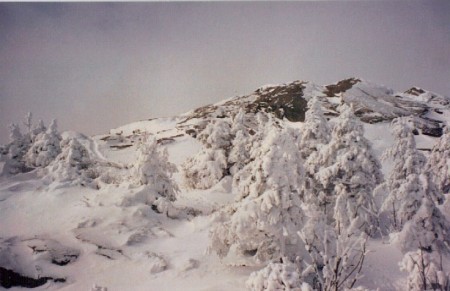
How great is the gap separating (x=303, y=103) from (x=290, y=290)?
67.5 m

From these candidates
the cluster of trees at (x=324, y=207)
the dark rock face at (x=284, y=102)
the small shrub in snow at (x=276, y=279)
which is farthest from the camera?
the dark rock face at (x=284, y=102)

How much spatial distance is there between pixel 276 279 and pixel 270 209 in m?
4.72

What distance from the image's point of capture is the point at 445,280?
10773 mm

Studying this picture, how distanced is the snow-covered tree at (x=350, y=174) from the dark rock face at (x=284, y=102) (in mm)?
44434

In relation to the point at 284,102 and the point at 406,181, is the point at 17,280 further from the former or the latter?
the point at 284,102

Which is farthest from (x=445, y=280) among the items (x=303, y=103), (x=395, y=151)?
(x=303, y=103)

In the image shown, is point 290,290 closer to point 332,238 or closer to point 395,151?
point 332,238

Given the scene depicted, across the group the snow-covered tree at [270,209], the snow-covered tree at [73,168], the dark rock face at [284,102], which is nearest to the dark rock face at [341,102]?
the dark rock face at [284,102]

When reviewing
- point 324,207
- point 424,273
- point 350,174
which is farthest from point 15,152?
point 424,273

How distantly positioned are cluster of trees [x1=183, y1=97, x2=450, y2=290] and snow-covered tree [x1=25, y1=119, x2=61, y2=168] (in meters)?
25.7

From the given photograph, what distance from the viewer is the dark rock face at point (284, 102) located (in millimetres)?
67000

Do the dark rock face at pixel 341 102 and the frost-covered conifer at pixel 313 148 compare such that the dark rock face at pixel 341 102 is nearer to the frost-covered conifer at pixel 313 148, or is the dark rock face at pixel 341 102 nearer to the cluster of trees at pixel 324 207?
the frost-covered conifer at pixel 313 148

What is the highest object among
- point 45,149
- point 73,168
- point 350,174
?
point 350,174

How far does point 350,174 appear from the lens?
19391 mm
